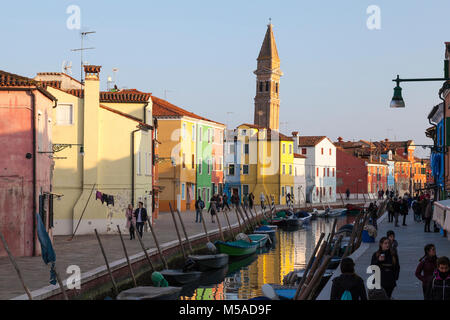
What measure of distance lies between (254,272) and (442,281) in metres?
18.5

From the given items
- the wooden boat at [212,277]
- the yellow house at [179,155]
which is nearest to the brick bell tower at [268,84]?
the yellow house at [179,155]

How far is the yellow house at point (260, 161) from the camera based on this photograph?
75.2m

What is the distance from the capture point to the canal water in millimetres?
24002

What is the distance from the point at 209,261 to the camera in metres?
27.6

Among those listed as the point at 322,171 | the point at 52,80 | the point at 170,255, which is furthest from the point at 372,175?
the point at 170,255

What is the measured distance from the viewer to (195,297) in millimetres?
23156

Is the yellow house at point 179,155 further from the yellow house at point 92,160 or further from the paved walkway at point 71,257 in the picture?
the yellow house at point 92,160

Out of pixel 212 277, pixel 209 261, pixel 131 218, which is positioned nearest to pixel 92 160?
pixel 131 218

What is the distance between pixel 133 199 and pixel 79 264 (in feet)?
42.8

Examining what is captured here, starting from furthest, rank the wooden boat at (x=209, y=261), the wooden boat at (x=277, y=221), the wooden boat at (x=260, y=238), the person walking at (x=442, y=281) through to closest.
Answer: the wooden boat at (x=277, y=221) → the wooden boat at (x=260, y=238) → the wooden boat at (x=209, y=261) → the person walking at (x=442, y=281)

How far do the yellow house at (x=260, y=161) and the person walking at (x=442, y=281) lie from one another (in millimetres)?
63542

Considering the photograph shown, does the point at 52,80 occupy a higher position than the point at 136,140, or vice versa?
the point at 52,80

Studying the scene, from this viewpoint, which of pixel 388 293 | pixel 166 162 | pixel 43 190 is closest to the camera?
pixel 388 293
